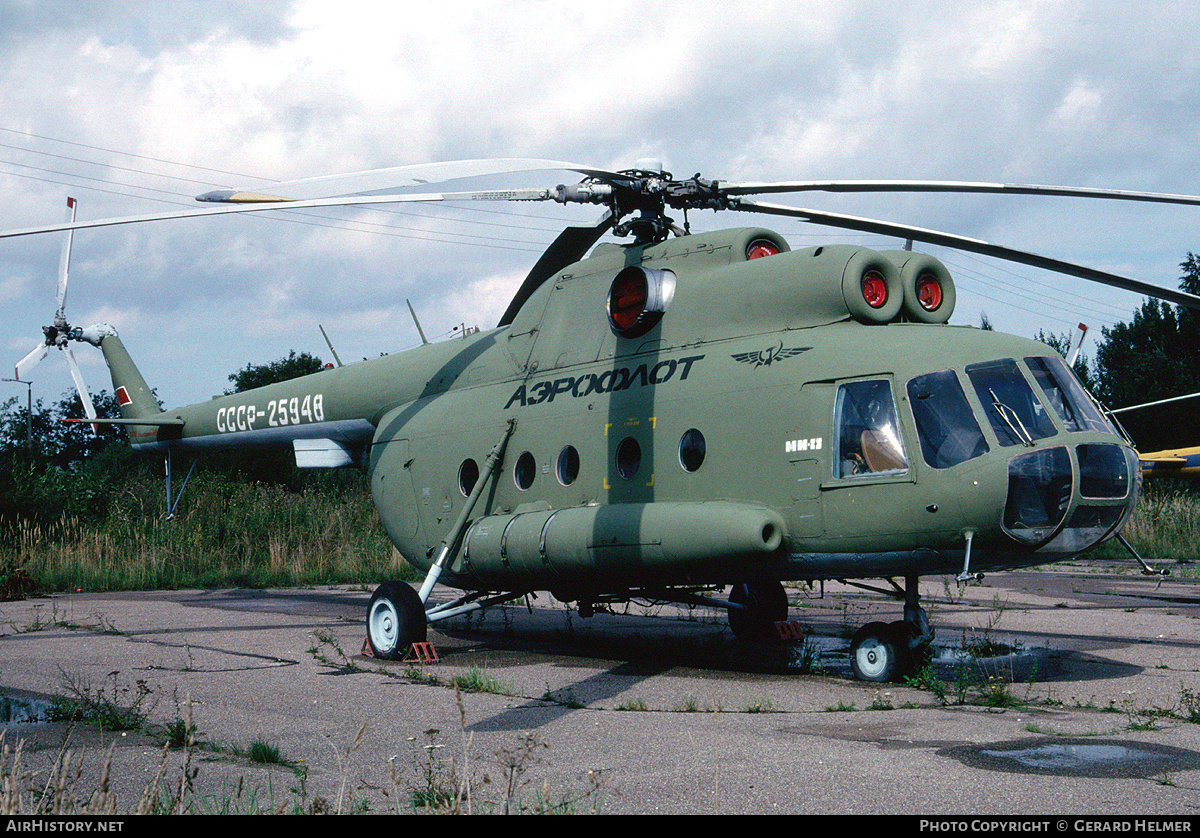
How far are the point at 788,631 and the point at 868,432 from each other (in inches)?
163

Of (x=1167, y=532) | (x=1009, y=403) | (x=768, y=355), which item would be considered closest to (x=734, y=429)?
(x=768, y=355)

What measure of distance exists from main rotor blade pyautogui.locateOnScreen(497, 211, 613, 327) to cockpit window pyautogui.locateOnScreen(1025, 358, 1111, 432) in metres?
4.41

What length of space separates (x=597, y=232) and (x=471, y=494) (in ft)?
10.2

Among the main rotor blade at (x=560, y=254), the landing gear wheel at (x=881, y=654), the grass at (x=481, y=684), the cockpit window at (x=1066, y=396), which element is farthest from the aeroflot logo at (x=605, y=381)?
the grass at (x=481, y=684)

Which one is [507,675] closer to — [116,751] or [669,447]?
[669,447]

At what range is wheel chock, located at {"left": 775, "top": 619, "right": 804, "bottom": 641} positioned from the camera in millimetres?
11250

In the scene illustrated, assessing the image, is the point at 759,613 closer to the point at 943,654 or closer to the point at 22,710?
the point at 943,654

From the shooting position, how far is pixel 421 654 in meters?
9.77

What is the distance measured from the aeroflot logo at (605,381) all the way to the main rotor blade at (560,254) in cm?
128

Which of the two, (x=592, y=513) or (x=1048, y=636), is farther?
(x=1048, y=636)

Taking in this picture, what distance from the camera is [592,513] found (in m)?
9.11

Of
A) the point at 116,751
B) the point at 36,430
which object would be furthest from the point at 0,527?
the point at 36,430

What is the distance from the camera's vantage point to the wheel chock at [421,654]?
384 inches

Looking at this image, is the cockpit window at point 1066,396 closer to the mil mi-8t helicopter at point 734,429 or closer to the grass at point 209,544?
the mil mi-8t helicopter at point 734,429
